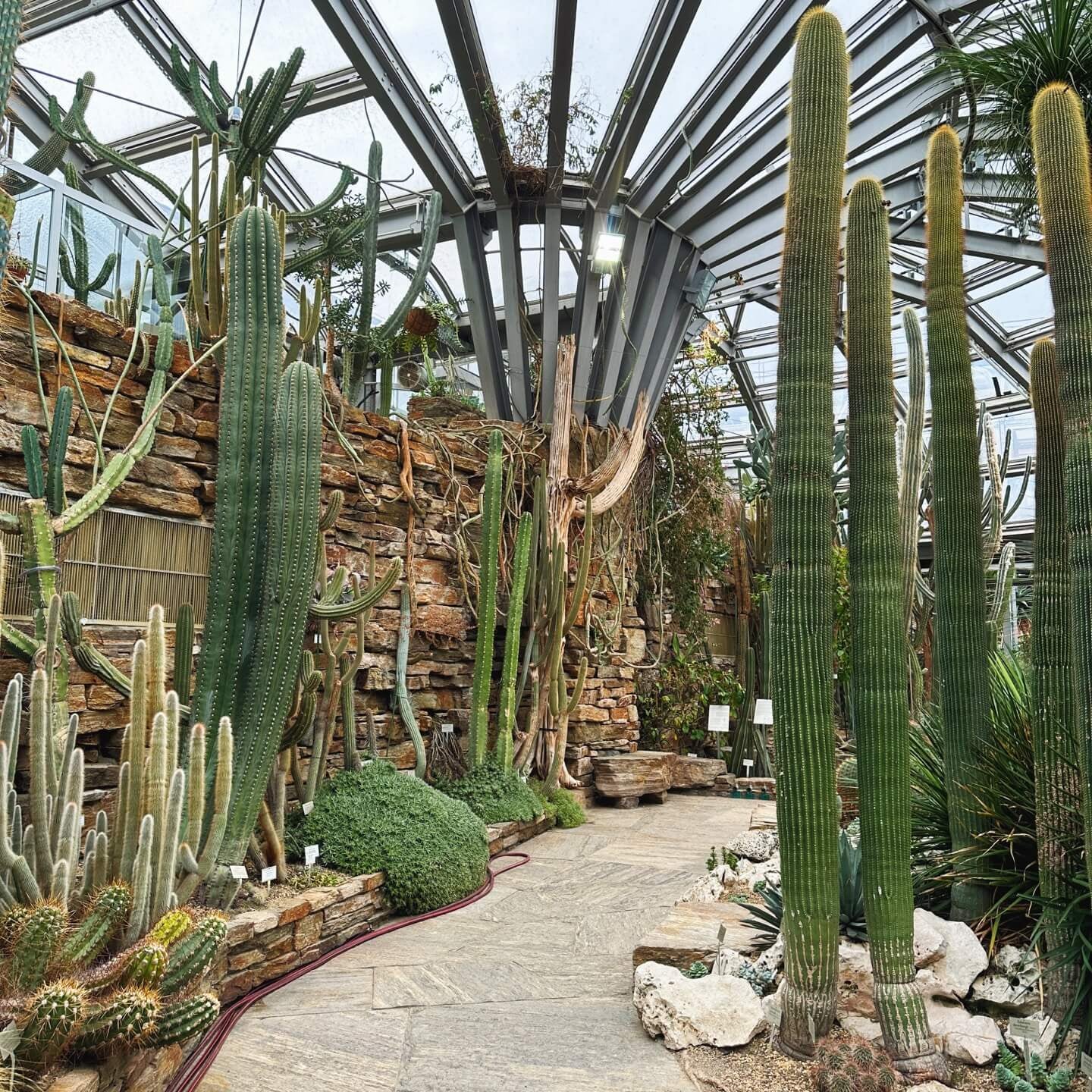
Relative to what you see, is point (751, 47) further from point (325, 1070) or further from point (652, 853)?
point (325, 1070)

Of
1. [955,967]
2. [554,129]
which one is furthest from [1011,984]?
[554,129]

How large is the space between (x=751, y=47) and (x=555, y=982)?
6.81 meters

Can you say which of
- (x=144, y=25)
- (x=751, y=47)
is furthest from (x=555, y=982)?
(x=144, y=25)

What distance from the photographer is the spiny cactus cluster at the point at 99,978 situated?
224cm

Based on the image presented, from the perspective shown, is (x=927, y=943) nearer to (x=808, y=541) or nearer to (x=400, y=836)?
(x=808, y=541)

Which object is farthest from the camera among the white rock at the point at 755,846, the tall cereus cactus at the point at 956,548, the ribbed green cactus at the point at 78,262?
the white rock at the point at 755,846

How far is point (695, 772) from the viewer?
9.21 m

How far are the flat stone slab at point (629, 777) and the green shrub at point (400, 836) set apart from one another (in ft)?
10.0

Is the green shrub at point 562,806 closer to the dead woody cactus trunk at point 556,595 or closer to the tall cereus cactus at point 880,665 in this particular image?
the dead woody cactus trunk at point 556,595

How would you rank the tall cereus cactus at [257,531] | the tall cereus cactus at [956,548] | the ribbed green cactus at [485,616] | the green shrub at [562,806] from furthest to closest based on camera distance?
the green shrub at [562,806], the ribbed green cactus at [485,616], the tall cereus cactus at [257,531], the tall cereus cactus at [956,548]

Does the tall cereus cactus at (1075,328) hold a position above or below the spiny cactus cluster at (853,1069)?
above

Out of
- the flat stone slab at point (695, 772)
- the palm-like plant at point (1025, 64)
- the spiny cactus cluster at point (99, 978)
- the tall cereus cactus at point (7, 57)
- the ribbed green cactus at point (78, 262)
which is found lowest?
the flat stone slab at point (695, 772)

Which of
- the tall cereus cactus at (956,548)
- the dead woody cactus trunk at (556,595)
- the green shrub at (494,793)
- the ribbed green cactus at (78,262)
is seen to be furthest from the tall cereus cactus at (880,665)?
the dead woody cactus trunk at (556,595)

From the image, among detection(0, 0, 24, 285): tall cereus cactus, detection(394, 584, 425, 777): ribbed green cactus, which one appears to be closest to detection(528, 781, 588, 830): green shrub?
detection(394, 584, 425, 777): ribbed green cactus
